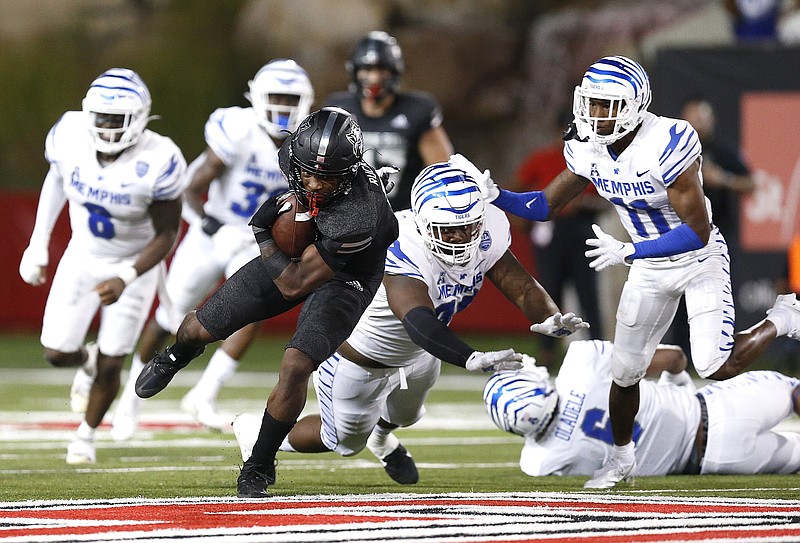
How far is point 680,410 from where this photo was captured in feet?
17.3

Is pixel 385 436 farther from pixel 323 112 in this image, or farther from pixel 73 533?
pixel 73 533

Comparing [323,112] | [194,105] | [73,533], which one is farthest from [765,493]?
[194,105]

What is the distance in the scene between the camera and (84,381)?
6.75 meters

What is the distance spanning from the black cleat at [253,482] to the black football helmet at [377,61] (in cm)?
311

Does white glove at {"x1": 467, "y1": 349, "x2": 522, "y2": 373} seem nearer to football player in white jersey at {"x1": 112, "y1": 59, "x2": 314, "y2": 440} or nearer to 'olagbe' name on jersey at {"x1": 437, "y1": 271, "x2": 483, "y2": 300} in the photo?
'olagbe' name on jersey at {"x1": 437, "y1": 271, "x2": 483, "y2": 300}

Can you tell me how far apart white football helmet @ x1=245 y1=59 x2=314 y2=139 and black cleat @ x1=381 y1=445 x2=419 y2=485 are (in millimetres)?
2280

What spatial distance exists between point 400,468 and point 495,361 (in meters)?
1.14

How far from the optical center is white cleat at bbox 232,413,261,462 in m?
5.05

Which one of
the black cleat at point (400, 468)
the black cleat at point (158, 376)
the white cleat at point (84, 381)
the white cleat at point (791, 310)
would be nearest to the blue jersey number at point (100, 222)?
the white cleat at point (84, 381)

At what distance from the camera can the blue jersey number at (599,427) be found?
17.1ft

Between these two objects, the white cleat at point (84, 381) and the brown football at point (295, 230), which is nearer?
the brown football at point (295, 230)

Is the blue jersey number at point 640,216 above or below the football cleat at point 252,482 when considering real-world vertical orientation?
above

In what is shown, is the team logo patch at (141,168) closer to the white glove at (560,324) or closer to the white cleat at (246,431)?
the white cleat at (246,431)

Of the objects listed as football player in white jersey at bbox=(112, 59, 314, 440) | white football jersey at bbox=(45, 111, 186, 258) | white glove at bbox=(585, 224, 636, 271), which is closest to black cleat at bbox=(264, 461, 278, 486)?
white glove at bbox=(585, 224, 636, 271)
